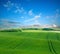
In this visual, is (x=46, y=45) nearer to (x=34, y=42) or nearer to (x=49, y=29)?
(x=34, y=42)

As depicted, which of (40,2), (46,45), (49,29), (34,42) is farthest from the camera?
(49,29)

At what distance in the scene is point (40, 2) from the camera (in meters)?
Answer: 17.0

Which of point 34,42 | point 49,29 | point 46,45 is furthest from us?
point 49,29

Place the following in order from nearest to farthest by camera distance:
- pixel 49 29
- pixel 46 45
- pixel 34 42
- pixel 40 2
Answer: pixel 46 45 < pixel 34 42 < pixel 40 2 < pixel 49 29

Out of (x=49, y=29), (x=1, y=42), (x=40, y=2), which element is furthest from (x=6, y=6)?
(x=1, y=42)

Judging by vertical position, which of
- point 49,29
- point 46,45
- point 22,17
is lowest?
point 46,45

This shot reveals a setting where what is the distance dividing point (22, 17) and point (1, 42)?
573 centimetres

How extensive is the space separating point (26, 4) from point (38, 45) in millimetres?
6581

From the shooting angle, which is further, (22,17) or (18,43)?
(22,17)

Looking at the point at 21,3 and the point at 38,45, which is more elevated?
the point at 21,3

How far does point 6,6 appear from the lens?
1755 cm

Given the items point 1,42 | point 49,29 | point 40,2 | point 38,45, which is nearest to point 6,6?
point 40,2

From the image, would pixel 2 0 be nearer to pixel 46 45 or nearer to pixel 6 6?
pixel 6 6

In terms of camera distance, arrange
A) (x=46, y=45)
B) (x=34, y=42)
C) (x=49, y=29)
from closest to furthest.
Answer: (x=46, y=45)
(x=34, y=42)
(x=49, y=29)
